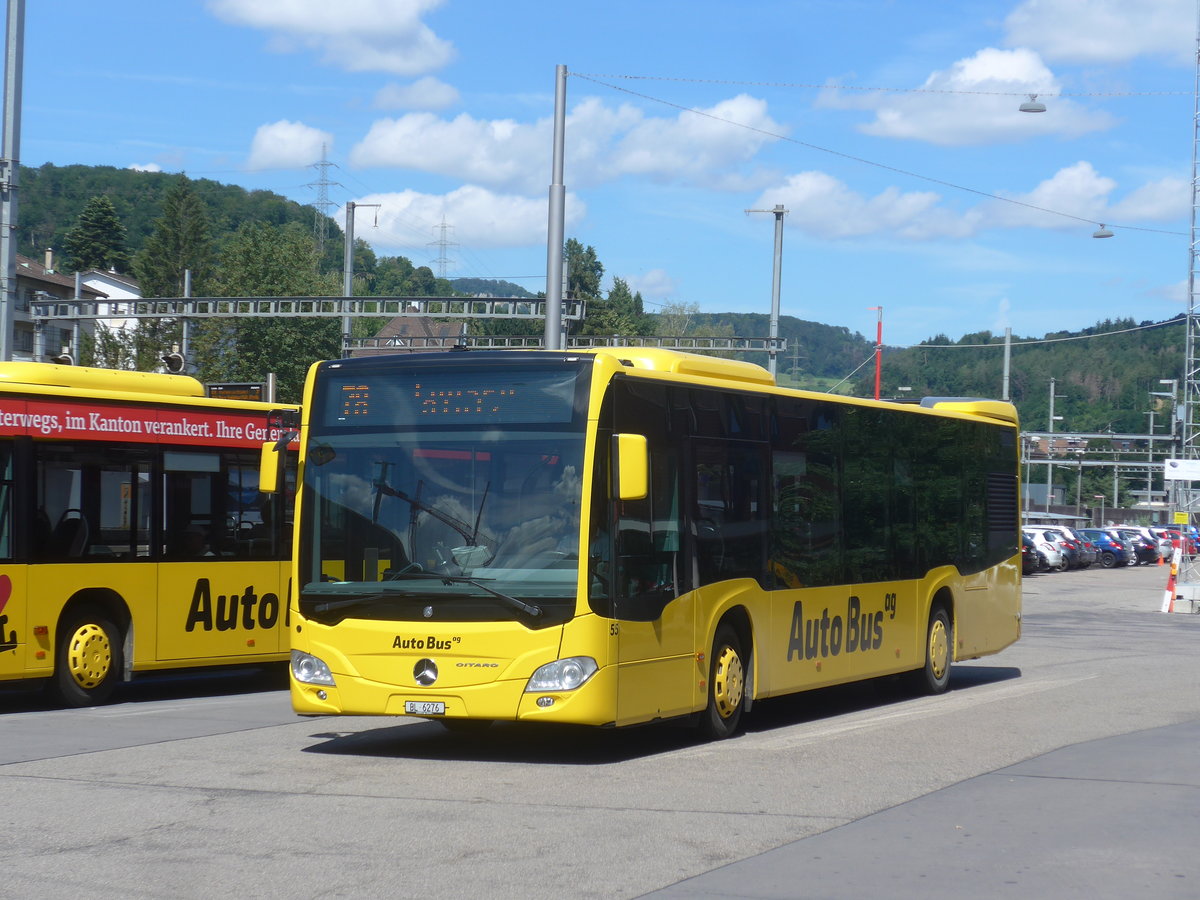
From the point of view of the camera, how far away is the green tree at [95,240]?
139 m

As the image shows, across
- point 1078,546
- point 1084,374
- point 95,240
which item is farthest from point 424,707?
point 1084,374

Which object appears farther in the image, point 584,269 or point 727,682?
point 584,269

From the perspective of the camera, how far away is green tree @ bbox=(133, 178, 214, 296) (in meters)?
116

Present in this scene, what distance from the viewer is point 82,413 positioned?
14.5 metres

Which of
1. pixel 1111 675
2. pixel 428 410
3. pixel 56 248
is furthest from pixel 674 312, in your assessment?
pixel 428 410

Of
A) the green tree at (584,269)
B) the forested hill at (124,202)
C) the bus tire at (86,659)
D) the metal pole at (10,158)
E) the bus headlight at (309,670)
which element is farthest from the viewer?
the forested hill at (124,202)

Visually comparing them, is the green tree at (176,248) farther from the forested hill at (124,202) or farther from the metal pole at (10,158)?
the metal pole at (10,158)

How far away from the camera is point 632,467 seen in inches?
400

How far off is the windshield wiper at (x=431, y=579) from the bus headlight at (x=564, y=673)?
0.35 meters

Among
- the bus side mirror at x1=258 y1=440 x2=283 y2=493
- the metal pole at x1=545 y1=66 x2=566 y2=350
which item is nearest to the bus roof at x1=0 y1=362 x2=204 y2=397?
the bus side mirror at x1=258 y1=440 x2=283 y2=493

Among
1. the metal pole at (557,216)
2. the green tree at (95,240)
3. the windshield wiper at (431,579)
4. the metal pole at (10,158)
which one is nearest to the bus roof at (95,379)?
the windshield wiper at (431,579)

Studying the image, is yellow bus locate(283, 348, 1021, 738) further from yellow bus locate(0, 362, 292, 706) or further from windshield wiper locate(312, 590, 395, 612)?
yellow bus locate(0, 362, 292, 706)

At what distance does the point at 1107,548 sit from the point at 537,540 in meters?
64.1

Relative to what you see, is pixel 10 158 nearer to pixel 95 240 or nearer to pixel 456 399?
pixel 456 399
